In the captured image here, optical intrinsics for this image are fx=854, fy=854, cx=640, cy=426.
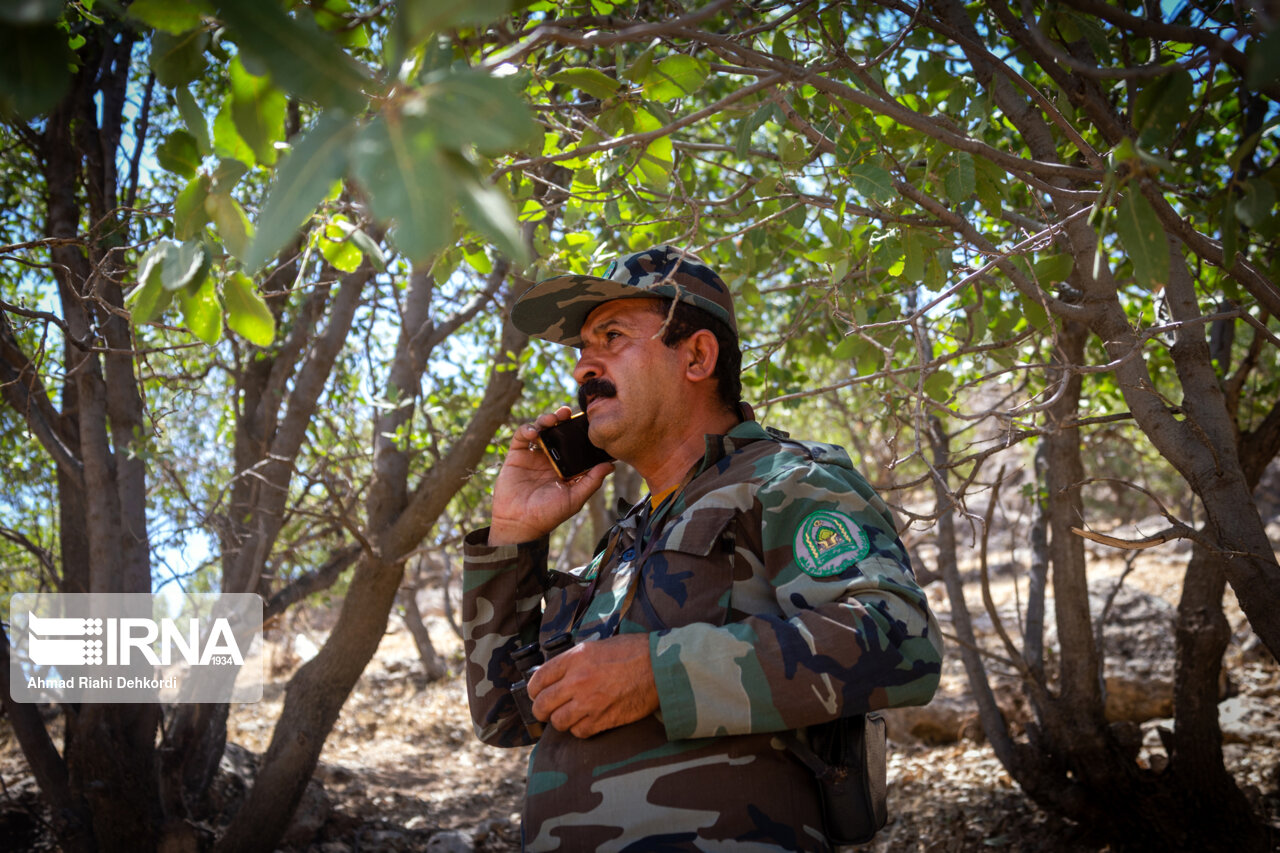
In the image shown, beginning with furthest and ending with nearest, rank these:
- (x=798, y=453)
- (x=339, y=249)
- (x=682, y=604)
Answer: (x=339, y=249) < (x=798, y=453) < (x=682, y=604)

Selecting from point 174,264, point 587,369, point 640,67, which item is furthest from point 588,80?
point 174,264

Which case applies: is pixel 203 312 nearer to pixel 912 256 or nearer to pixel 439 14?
pixel 439 14

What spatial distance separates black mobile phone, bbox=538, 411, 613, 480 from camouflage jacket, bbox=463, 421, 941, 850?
329 millimetres

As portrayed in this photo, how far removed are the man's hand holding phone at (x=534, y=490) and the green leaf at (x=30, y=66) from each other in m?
A: 1.47

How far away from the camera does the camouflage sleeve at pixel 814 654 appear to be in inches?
58.2

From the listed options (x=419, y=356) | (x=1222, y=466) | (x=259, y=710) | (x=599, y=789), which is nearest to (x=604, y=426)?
(x=599, y=789)

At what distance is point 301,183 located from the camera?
2.60 ft

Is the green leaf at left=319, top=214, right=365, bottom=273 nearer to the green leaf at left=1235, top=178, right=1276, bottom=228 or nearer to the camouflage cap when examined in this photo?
the camouflage cap

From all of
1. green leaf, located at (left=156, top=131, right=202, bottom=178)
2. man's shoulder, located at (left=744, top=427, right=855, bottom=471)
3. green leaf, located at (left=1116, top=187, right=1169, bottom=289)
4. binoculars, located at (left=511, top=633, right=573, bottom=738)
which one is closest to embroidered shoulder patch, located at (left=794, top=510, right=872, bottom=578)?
man's shoulder, located at (left=744, top=427, right=855, bottom=471)

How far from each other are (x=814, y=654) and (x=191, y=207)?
1234mm

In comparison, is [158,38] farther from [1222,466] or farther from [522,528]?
[1222,466]

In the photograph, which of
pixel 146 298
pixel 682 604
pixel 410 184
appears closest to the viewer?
pixel 410 184

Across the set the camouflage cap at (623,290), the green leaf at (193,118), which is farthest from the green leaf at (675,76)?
the green leaf at (193,118)

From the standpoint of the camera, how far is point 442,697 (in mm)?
9523
